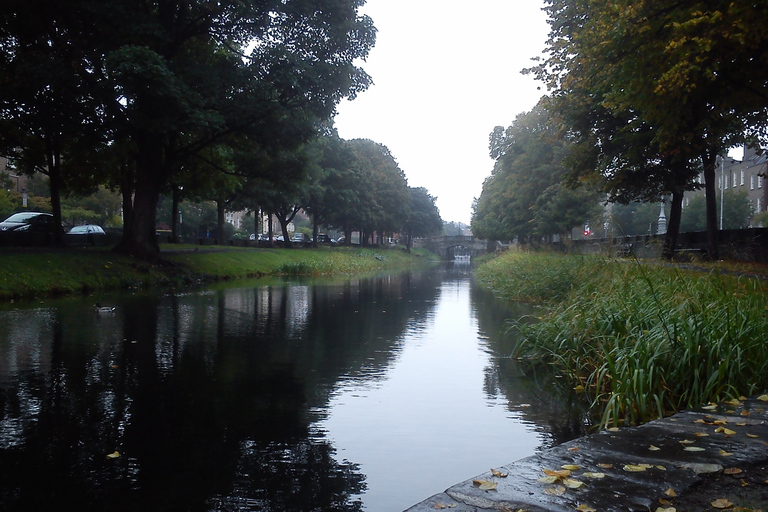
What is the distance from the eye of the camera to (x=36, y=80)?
2000cm

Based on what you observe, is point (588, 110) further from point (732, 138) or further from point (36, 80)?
point (36, 80)

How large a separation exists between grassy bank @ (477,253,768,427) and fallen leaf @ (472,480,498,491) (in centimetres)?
254

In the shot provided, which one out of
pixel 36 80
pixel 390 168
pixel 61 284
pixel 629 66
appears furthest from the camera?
pixel 390 168

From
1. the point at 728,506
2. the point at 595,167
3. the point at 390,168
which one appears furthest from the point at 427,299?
the point at 390,168

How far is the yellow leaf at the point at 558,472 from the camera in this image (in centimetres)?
360

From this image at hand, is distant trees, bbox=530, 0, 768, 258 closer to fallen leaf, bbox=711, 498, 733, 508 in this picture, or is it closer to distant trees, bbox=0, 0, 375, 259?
distant trees, bbox=0, 0, 375, 259

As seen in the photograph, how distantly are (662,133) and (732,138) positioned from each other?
7674 millimetres

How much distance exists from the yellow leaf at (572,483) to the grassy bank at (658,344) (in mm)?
2334

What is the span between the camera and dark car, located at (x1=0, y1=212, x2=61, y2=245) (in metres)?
24.8

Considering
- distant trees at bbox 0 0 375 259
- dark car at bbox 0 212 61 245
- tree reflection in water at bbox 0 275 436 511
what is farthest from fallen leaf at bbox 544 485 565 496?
dark car at bbox 0 212 61 245

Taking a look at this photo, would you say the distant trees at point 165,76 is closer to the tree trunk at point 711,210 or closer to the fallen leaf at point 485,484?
the tree trunk at point 711,210

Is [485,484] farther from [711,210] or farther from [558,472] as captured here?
[711,210]

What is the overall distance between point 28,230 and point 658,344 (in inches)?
1122

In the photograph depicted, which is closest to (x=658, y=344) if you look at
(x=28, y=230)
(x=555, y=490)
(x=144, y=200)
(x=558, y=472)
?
(x=558, y=472)
